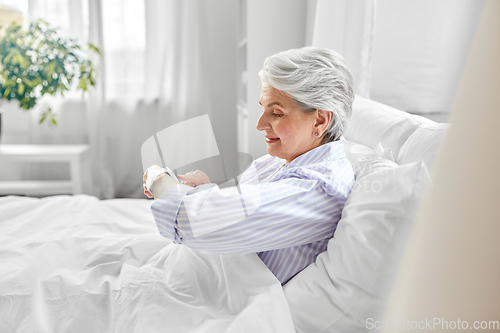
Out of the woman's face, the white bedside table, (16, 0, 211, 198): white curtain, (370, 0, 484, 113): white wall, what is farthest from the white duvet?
(16, 0, 211, 198): white curtain

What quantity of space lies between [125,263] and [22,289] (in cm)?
22

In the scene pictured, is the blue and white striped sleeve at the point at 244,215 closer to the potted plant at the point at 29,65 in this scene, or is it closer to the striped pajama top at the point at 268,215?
the striped pajama top at the point at 268,215

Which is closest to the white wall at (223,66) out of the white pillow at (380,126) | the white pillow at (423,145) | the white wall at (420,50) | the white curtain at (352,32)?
the white curtain at (352,32)

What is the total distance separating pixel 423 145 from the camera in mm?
799

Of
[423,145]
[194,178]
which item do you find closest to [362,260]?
[423,145]

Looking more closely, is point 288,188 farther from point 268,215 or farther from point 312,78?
point 312,78

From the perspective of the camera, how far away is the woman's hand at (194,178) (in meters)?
0.84

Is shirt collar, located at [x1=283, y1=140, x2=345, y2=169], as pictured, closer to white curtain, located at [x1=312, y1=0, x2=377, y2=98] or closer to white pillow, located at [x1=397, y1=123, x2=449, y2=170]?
white pillow, located at [x1=397, y1=123, x2=449, y2=170]

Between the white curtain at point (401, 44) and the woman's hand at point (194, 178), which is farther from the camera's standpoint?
the white curtain at point (401, 44)

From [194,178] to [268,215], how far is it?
0.78 feet

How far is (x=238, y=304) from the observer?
2.43ft

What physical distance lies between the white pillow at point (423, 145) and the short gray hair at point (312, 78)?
0.17 meters

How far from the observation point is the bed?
0.66 metres

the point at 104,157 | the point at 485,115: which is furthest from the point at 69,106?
the point at 485,115
